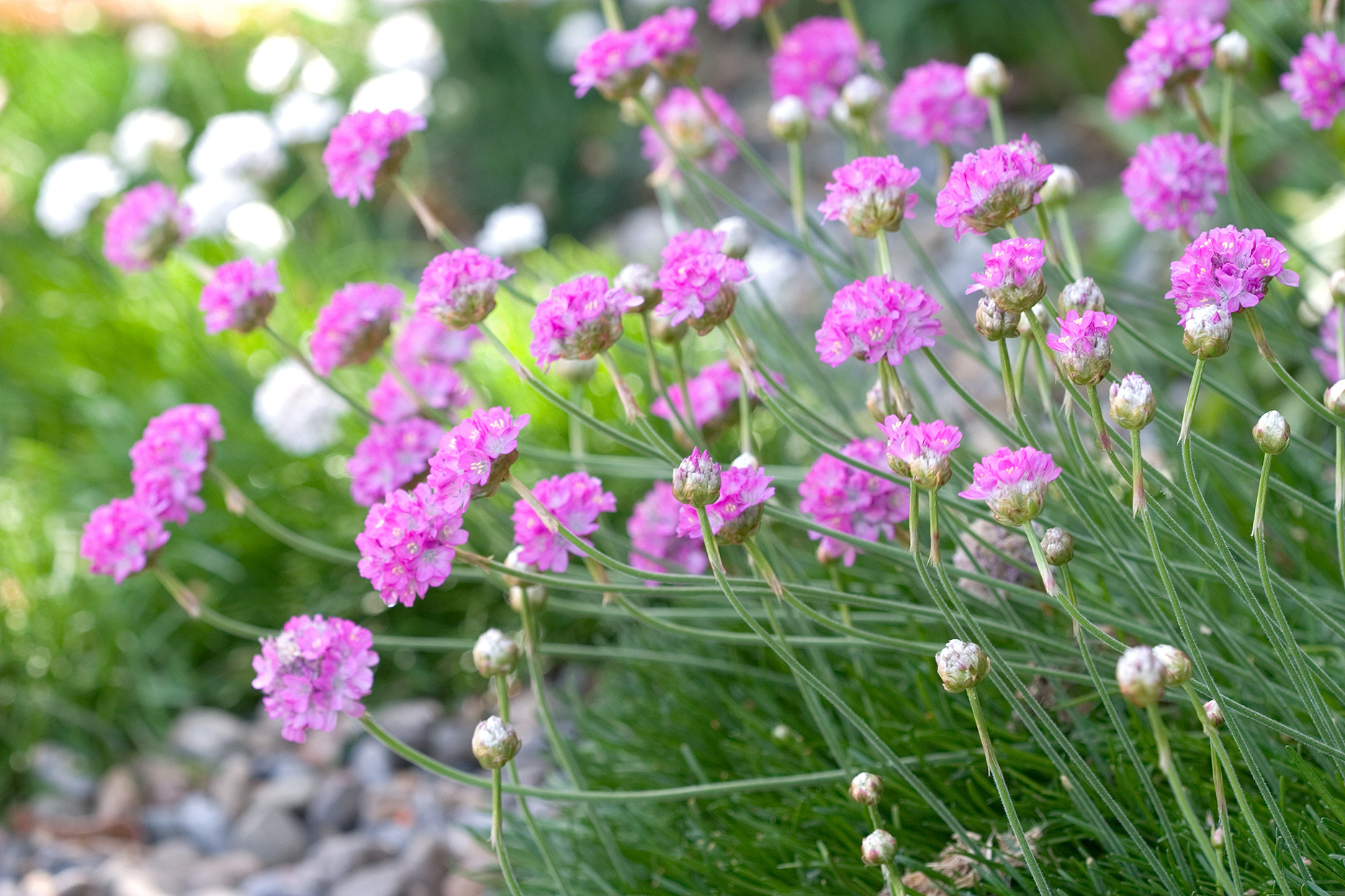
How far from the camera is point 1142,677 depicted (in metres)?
0.93

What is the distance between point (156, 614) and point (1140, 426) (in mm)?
2794

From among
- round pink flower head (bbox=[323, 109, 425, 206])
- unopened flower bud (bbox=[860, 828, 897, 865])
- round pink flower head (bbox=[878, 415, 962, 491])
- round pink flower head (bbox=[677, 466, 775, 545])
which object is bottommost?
unopened flower bud (bbox=[860, 828, 897, 865])

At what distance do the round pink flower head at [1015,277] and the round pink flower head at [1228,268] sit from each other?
0.13 m

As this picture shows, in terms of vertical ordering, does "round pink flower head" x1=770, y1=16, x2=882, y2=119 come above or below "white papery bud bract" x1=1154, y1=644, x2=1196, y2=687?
above

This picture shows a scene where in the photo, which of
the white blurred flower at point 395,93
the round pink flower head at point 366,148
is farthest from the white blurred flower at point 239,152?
the round pink flower head at point 366,148

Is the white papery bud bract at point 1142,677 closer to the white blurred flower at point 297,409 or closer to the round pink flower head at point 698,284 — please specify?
the round pink flower head at point 698,284

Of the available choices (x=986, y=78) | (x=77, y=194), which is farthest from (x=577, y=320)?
(x=77, y=194)

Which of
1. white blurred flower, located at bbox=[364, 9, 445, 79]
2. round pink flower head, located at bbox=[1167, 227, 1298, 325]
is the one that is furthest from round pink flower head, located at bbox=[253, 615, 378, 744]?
white blurred flower, located at bbox=[364, 9, 445, 79]

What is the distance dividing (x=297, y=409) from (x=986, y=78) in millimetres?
1707

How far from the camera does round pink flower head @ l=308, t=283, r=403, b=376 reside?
1811 millimetres

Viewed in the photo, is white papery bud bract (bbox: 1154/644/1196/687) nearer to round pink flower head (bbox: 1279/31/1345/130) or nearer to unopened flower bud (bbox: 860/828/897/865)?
unopened flower bud (bbox: 860/828/897/865)

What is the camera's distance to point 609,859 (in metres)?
1.83

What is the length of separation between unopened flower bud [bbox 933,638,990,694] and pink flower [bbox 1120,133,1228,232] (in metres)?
0.81

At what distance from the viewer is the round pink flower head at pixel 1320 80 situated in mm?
1729
